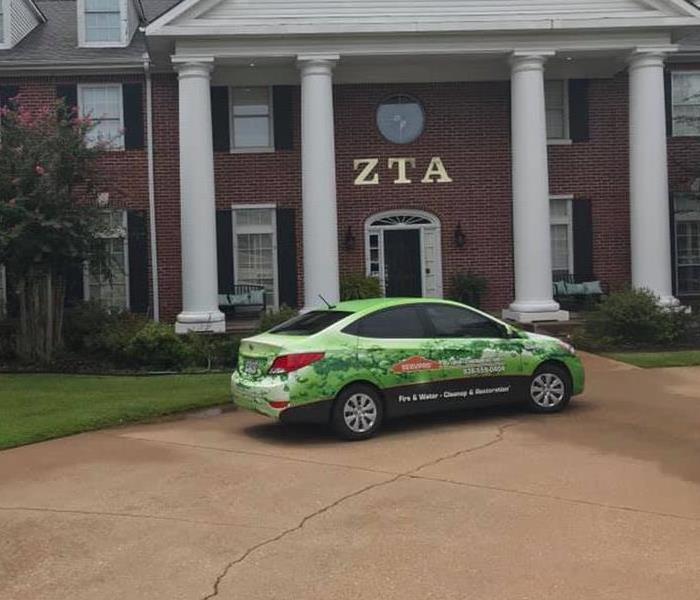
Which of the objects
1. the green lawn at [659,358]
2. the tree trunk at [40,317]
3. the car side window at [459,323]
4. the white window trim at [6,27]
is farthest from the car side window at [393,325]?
the white window trim at [6,27]

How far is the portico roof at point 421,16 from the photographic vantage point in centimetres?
1689

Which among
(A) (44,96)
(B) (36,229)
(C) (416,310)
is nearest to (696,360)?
(C) (416,310)

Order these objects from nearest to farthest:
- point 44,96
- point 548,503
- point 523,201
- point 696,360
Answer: point 548,503 → point 696,360 → point 523,201 → point 44,96

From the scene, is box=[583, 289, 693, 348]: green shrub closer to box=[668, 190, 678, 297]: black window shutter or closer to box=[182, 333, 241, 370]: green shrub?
box=[668, 190, 678, 297]: black window shutter

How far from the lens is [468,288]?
63.5 feet

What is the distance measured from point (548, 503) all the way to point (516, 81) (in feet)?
43.0

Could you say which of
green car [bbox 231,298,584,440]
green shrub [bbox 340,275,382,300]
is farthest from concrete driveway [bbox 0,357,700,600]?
green shrub [bbox 340,275,382,300]

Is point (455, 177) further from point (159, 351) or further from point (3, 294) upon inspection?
point (3, 294)

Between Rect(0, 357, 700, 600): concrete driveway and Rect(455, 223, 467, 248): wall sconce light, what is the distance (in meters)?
10.4

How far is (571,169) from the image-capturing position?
65.5ft

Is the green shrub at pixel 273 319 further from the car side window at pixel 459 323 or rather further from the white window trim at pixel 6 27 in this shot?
the white window trim at pixel 6 27

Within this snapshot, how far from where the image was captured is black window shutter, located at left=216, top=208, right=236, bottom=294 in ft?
63.3

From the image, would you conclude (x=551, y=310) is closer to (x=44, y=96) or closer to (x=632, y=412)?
(x=632, y=412)

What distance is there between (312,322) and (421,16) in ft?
33.3
